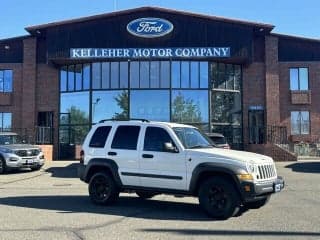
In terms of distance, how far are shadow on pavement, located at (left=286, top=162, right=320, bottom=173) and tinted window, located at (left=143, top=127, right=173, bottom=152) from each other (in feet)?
39.8

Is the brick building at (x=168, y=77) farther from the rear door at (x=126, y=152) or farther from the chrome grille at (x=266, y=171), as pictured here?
the chrome grille at (x=266, y=171)

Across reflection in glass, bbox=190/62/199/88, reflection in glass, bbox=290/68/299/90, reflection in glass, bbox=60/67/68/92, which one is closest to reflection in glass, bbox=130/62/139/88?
reflection in glass, bbox=190/62/199/88

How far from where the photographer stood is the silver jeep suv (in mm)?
21484

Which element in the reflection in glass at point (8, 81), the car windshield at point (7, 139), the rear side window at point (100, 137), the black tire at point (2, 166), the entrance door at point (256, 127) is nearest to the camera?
the rear side window at point (100, 137)

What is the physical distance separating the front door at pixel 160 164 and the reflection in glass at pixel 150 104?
18.4 m

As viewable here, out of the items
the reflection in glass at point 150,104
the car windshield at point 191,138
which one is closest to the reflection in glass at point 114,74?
the reflection in glass at point 150,104

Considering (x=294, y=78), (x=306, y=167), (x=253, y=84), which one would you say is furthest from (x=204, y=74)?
(x=306, y=167)

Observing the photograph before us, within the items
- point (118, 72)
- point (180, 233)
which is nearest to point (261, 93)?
point (118, 72)

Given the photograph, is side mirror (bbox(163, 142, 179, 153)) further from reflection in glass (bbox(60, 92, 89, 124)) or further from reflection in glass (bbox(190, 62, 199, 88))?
reflection in glass (bbox(60, 92, 89, 124))

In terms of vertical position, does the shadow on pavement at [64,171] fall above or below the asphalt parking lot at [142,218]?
above

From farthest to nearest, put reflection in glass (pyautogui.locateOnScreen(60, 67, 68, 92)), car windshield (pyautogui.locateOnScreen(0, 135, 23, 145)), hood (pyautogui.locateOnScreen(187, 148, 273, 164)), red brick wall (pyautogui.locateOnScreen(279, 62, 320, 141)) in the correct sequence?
red brick wall (pyautogui.locateOnScreen(279, 62, 320, 141))
reflection in glass (pyautogui.locateOnScreen(60, 67, 68, 92))
car windshield (pyautogui.locateOnScreen(0, 135, 23, 145))
hood (pyautogui.locateOnScreen(187, 148, 273, 164))

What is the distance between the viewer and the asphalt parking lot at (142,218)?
8.40 metres

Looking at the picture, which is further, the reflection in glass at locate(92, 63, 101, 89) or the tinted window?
Result: the reflection in glass at locate(92, 63, 101, 89)

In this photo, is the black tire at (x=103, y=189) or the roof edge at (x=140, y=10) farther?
the roof edge at (x=140, y=10)
